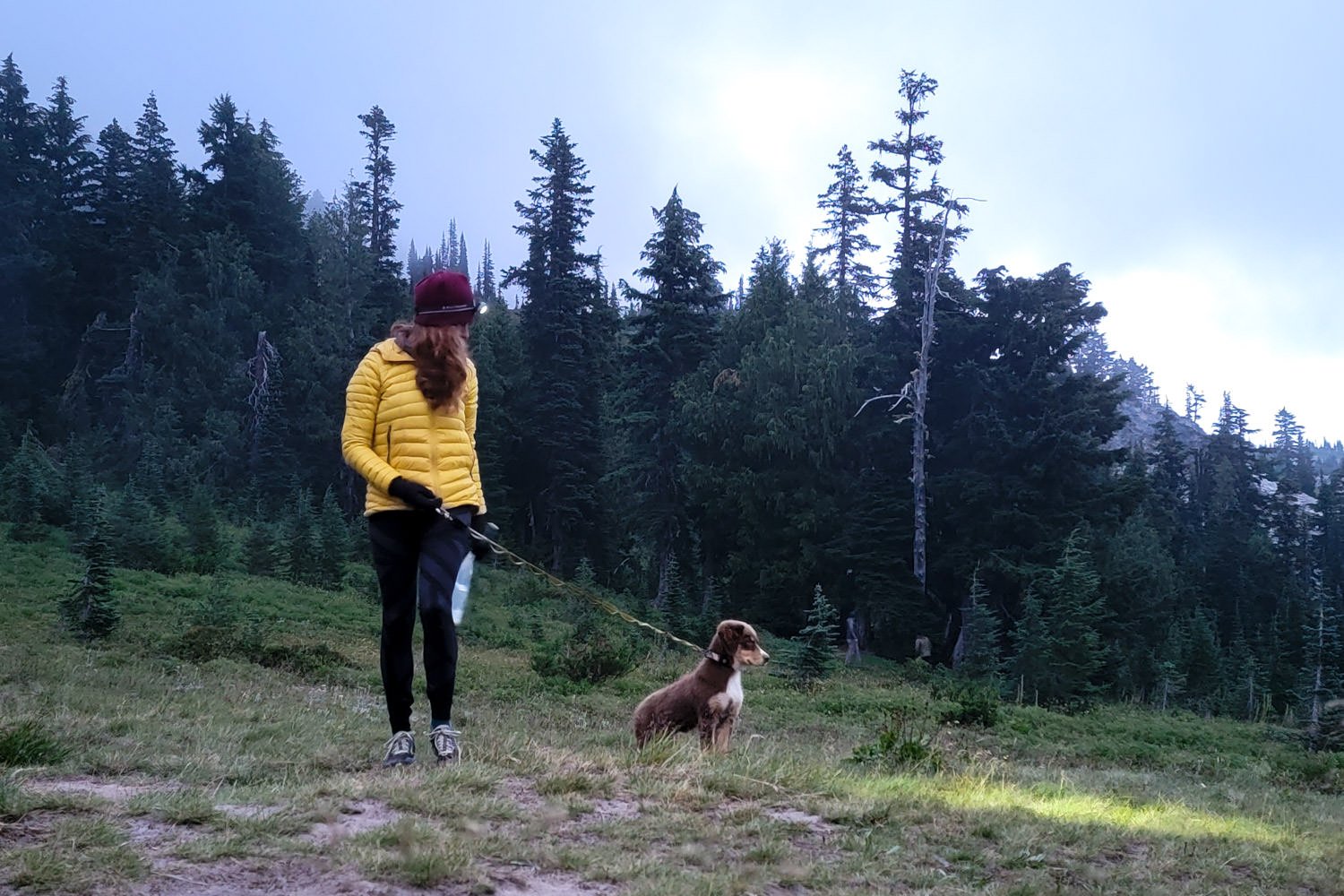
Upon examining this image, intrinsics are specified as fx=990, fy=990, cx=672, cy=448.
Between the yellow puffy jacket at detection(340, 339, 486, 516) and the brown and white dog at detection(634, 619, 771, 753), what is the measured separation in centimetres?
209

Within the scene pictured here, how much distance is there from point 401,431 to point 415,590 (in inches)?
30.9

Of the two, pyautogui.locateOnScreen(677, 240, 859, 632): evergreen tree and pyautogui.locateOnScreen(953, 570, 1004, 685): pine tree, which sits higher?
pyautogui.locateOnScreen(677, 240, 859, 632): evergreen tree

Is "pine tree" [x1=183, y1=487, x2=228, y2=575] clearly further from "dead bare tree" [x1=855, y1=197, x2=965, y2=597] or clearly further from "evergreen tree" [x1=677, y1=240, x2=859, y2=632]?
"dead bare tree" [x1=855, y1=197, x2=965, y2=597]

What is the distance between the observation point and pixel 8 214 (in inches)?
1537

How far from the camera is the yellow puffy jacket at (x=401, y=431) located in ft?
15.8

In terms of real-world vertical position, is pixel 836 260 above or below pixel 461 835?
above

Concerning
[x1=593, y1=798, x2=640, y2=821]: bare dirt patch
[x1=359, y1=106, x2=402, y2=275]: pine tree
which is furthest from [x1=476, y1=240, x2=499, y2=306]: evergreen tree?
[x1=593, y1=798, x2=640, y2=821]: bare dirt patch

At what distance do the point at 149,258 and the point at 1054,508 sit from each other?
1401 inches

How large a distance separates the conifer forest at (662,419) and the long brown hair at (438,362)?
16.6 meters

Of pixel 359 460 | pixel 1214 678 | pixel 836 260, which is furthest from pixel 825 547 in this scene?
pixel 359 460

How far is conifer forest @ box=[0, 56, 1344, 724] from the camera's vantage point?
2569 cm

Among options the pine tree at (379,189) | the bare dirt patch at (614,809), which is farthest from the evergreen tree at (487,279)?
the bare dirt patch at (614,809)

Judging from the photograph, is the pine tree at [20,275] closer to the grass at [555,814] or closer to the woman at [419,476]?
the grass at [555,814]

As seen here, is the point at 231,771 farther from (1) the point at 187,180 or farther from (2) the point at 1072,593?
(1) the point at 187,180
